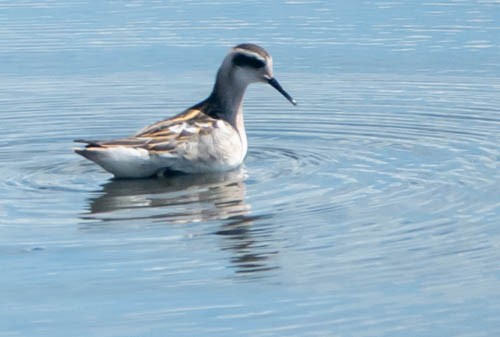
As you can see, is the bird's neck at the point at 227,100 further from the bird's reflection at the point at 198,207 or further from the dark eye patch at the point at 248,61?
the bird's reflection at the point at 198,207

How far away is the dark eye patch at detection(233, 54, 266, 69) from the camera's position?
697 inches

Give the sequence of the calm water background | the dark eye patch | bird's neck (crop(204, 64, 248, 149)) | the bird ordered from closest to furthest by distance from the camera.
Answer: the calm water background
the bird
bird's neck (crop(204, 64, 248, 149))
the dark eye patch

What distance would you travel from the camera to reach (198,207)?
14.8 m

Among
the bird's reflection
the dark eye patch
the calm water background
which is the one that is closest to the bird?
the dark eye patch

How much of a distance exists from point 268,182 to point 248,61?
2.31 metres

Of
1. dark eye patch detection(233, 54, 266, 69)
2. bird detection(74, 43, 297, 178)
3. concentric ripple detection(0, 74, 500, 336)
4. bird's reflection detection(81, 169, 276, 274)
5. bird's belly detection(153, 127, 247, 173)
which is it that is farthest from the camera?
dark eye patch detection(233, 54, 266, 69)

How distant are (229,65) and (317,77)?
10.2ft

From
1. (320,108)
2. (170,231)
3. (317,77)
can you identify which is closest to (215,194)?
(170,231)

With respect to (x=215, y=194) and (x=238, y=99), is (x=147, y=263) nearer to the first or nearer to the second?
(x=215, y=194)

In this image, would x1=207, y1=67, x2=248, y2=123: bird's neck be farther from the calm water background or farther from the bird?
the calm water background

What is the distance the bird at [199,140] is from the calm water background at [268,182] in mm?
234

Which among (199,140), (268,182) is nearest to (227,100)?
(199,140)

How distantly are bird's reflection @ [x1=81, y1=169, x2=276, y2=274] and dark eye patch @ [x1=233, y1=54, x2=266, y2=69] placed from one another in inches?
61.0

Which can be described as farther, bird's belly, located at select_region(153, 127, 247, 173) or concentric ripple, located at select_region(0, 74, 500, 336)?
bird's belly, located at select_region(153, 127, 247, 173)
